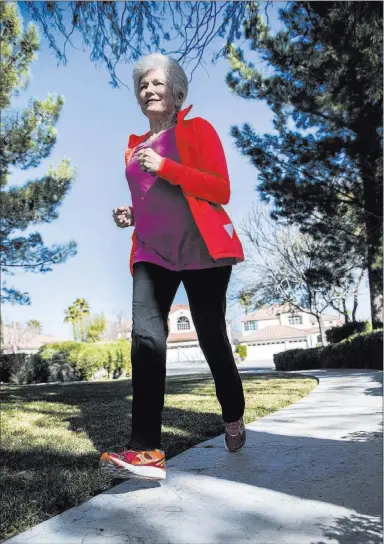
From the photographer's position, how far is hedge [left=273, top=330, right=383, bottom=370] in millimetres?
11078

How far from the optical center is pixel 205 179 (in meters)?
2.08

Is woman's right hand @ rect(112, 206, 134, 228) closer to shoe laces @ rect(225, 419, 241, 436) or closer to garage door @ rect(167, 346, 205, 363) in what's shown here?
shoe laces @ rect(225, 419, 241, 436)

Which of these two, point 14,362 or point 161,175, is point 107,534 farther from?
point 14,362

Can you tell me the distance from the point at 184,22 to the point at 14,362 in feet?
49.9

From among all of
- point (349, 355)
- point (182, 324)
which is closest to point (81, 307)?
point (182, 324)

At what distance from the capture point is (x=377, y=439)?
236 centimetres

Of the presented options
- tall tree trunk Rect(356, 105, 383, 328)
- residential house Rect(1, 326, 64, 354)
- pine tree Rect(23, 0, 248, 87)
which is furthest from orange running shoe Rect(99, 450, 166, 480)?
residential house Rect(1, 326, 64, 354)

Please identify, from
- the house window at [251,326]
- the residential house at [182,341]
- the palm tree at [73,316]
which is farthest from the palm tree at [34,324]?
the house window at [251,326]

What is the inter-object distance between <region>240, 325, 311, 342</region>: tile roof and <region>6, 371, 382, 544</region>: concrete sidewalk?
56470 mm

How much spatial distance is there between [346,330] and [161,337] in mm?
17095

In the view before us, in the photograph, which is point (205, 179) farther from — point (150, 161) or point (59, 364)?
point (59, 364)

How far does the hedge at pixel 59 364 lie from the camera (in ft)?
54.9

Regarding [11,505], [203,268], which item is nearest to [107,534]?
[11,505]

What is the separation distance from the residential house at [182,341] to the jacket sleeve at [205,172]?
49.5 m
